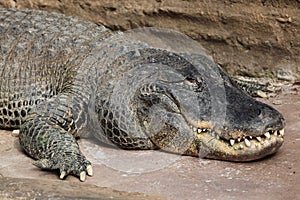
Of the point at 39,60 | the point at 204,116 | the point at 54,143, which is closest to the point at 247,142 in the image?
the point at 204,116

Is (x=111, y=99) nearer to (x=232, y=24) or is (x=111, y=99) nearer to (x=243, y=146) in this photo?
(x=243, y=146)

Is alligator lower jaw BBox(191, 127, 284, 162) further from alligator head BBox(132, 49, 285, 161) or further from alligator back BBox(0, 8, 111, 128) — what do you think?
alligator back BBox(0, 8, 111, 128)

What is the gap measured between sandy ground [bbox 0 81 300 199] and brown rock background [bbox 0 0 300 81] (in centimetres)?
122

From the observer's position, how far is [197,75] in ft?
17.7

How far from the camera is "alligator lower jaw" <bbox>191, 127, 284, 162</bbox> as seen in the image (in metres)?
4.85

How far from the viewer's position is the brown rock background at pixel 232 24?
6.45 metres

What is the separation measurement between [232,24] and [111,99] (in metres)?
1.85

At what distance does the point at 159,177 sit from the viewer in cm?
471

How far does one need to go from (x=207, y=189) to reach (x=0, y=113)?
2398 millimetres

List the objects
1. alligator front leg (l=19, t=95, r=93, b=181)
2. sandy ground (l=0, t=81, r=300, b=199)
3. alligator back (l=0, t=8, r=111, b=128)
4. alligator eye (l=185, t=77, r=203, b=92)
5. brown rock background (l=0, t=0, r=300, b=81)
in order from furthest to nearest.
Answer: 1. brown rock background (l=0, t=0, r=300, b=81)
2. alligator back (l=0, t=8, r=111, b=128)
3. alligator eye (l=185, t=77, r=203, b=92)
4. alligator front leg (l=19, t=95, r=93, b=181)
5. sandy ground (l=0, t=81, r=300, b=199)

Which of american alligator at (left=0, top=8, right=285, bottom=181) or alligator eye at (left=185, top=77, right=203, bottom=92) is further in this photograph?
alligator eye at (left=185, top=77, right=203, bottom=92)

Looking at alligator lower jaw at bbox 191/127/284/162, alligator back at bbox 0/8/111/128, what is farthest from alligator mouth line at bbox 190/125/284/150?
alligator back at bbox 0/8/111/128

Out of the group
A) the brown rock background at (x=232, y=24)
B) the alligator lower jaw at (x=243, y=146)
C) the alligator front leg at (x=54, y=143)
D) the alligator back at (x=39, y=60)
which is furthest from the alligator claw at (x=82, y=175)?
the brown rock background at (x=232, y=24)

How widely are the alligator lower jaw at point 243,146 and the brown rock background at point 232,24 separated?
1808 millimetres
